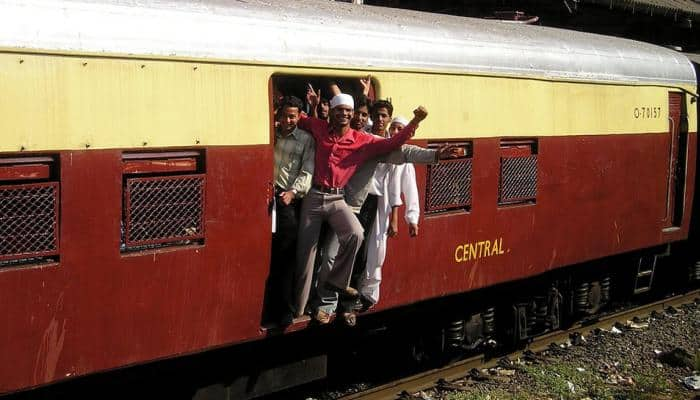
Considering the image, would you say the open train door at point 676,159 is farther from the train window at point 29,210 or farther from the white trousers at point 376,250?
the train window at point 29,210

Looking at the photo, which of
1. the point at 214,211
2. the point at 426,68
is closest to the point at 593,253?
the point at 426,68

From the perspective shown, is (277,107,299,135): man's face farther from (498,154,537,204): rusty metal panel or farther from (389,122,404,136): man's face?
(498,154,537,204): rusty metal panel

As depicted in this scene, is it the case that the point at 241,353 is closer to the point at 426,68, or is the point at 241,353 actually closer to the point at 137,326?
the point at 137,326

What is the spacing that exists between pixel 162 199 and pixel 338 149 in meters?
1.30

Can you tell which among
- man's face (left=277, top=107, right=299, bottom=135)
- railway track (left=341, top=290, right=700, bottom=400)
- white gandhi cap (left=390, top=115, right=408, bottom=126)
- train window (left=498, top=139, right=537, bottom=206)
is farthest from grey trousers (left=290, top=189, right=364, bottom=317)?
train window (left=498, top=139, right=537, bottom=206)

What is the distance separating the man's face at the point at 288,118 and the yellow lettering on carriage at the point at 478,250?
6.65 feet

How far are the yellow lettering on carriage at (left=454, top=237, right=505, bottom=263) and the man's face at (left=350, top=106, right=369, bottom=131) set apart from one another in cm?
155

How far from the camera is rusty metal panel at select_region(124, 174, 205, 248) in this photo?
5.14 meters

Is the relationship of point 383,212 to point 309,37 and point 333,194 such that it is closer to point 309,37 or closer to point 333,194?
point 333,194

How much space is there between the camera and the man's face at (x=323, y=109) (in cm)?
646

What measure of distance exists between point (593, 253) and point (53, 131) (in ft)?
19.0

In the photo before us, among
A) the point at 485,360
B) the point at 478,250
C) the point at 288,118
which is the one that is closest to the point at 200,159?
the point at 288,118

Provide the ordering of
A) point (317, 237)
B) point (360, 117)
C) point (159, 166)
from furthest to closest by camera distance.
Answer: point (360, 117) → point (317, 237) → point (159, 166)

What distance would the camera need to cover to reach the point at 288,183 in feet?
19.9
